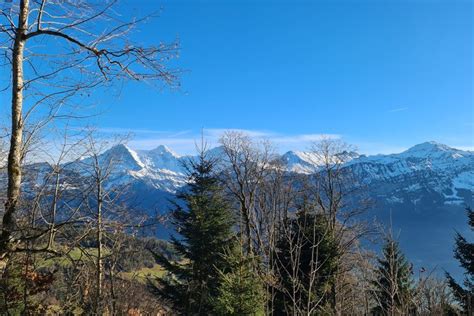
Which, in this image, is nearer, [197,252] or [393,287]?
[393,287]

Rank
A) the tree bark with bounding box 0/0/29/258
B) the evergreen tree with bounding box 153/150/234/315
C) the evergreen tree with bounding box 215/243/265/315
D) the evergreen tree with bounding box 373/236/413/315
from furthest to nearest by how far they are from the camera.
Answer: the evergreen tree with bounding box 153/150/234/315
the evergreen tree with bounding box 215/243/265/315
the evergreen tree with bounding box 373/236/413/315
the tree bark with bounding box 0/0/29/258

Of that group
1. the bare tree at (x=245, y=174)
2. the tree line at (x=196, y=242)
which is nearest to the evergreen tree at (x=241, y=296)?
the tree line at (x=196, y=242)

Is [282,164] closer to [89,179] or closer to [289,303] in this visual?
[289,303]

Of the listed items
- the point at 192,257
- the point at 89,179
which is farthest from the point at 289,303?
the point at 89,179

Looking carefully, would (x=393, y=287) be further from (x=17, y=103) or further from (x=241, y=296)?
(x=17, y=103)

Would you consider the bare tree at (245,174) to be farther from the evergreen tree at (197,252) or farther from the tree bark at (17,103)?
the tree bark at (17,103)

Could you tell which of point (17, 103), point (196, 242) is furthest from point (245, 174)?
point (17, 103)

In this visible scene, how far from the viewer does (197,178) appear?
2017 cm

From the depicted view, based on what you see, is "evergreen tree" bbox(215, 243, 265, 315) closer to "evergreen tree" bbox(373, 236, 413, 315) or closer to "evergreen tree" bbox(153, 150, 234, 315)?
"evergreen tree" bbox(373, 236, 413, 315)

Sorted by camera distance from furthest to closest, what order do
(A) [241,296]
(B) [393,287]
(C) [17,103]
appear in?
(A) [241,296] → (B) [393,287] → (C) [17,103]

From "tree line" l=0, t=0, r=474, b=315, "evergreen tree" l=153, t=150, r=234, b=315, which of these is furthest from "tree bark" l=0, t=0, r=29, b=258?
"evergreen tree" l=153, t=150, r=234, b=315

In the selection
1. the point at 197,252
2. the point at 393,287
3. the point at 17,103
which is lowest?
the point at 197,252

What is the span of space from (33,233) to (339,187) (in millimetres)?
22148

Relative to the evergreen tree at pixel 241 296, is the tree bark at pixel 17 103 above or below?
above
